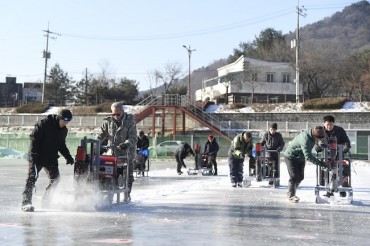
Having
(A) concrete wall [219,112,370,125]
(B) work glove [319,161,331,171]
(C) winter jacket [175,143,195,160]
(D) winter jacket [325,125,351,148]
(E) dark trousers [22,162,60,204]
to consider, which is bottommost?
(E) dark trousers [22,162,60,204]

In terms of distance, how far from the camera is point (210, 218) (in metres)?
8.56

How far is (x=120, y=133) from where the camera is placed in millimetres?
10305

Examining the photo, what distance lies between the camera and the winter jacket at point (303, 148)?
10.7 metres

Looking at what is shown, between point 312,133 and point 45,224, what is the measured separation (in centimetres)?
554

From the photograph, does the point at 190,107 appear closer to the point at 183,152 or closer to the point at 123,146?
the point at 183,152

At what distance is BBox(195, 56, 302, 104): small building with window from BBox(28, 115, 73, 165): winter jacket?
61731mm

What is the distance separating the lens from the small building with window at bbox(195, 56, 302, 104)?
72.4m

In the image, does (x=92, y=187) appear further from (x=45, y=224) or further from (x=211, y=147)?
(x=211, y=147)

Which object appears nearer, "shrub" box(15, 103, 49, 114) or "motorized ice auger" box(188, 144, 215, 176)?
"motorized ice auger" box(188, 144, 215, 176)

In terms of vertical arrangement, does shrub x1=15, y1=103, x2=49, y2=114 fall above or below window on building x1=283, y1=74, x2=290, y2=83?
below

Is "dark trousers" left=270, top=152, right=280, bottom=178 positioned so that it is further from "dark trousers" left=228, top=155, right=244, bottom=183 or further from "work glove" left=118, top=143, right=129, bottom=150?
"work glove" left=118, top=143, right=129, bottom=150

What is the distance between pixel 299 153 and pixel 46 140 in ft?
16.4

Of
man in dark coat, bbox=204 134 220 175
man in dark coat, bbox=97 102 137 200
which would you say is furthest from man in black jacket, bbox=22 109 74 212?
man in dark coat, bbox=204 134 220 175

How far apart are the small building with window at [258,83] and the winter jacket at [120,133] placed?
60.6 m
